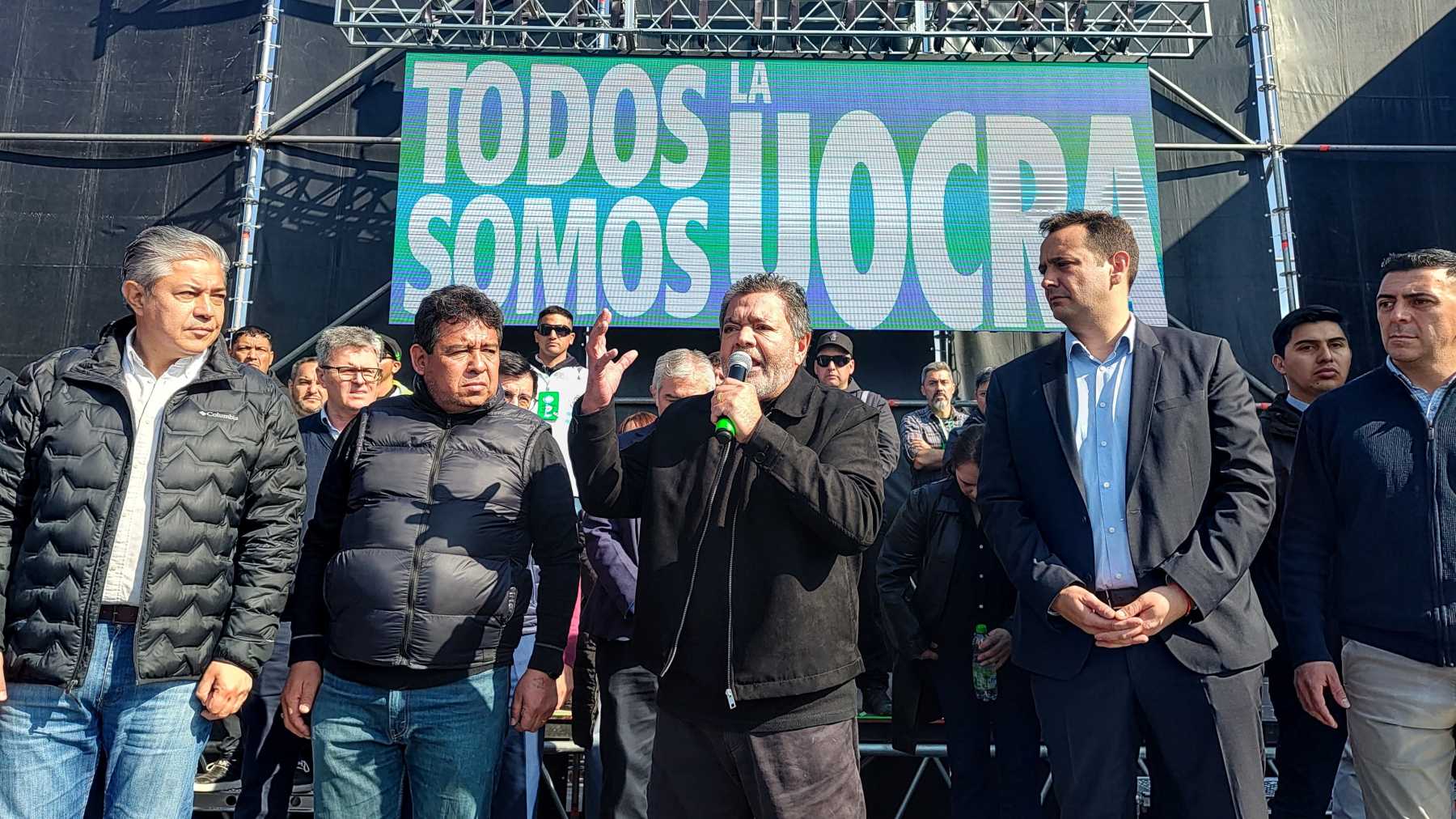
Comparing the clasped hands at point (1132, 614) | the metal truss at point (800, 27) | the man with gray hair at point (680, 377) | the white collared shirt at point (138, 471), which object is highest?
the metal truss at point (800, 27)

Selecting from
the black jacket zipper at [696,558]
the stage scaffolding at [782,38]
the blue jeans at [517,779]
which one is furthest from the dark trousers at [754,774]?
the stage scaffolding at [782,38]

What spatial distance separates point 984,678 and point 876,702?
809 millimetres

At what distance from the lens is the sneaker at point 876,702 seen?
4.29 metres

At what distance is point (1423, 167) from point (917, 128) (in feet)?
13.5

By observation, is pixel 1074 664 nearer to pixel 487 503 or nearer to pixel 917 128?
pixel 487 503

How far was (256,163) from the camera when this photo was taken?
7.43 meters

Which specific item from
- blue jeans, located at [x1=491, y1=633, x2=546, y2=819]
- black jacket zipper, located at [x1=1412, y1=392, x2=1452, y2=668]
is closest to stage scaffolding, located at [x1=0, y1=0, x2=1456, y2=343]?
black jacket zipper, located at [x1=1412, y1=392, x2=1452, y2=668]

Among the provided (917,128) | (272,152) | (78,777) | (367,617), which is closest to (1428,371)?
(367,617)

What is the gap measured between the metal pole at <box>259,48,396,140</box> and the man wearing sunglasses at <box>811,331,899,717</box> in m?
4.72

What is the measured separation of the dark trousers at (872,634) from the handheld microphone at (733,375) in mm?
1587

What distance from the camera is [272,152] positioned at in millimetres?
7566

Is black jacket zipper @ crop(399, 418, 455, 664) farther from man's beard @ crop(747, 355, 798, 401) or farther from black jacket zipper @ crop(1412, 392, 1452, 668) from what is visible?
black jacket zipper @ crop(1412, 392, 1452, 668)

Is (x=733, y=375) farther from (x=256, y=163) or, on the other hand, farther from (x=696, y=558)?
Result: (x=256, y=163)

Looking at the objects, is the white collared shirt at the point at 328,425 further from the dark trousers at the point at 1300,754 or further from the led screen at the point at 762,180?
the dark trousers at the point at 1300,754
